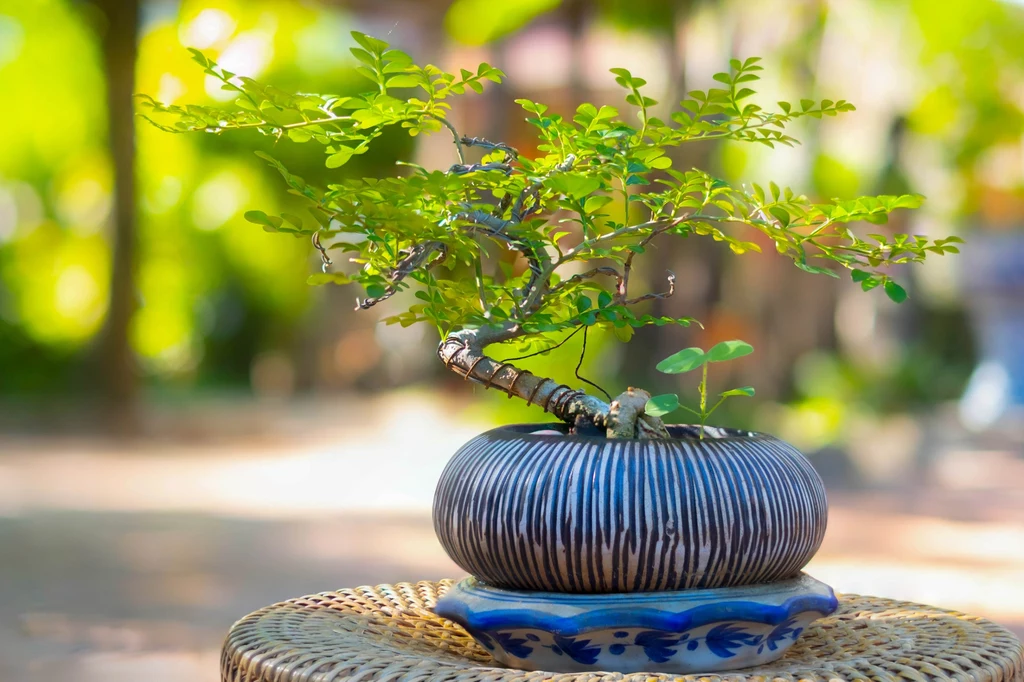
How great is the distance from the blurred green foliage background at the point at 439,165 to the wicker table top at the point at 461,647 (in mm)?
3469

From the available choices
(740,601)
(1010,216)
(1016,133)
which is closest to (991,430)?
(1016,133)

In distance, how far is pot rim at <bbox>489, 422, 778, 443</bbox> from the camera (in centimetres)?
131

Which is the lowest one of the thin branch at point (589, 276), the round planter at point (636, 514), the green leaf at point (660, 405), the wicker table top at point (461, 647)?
the wicker table top at point (461, 647)

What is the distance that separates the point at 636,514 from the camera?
4.04ft

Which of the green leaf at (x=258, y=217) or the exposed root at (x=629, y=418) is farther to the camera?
the exposed root at (x=629, y=418)

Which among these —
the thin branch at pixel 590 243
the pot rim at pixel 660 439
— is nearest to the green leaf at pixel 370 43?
the thin branch at pixel 590 243

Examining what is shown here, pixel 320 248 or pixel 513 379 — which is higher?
pixel 320 248

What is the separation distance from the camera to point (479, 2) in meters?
8.32

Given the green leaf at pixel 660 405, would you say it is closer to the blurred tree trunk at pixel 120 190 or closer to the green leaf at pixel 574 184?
the green leaf at pixel 574 184

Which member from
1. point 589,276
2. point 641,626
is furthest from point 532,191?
point 641,626

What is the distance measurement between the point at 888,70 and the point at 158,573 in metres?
8.84

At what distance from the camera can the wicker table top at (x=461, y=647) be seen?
1168 mm

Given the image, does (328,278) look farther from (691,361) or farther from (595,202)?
(691,361)

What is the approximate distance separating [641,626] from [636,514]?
0.12 metres
